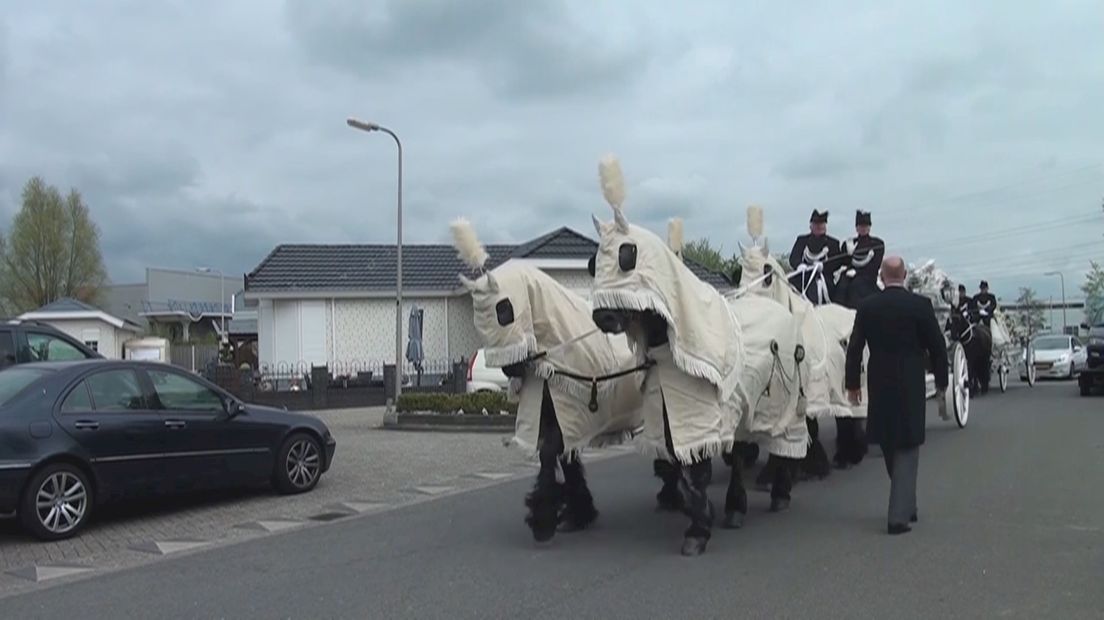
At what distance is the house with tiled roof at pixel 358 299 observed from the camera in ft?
89.3

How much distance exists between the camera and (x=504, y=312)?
24.1 feet

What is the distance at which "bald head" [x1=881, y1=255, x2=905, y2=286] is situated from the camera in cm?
830

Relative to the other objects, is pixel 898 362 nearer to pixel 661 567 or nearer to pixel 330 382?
pixel 661 567

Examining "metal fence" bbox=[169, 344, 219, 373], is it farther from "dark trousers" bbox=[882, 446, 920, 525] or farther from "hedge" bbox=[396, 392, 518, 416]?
"dark trousers" bbox=[882, 446, 920, 525]

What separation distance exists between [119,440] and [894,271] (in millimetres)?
7352

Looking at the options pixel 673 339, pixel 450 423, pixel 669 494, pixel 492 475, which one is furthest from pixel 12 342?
pixel 673 339

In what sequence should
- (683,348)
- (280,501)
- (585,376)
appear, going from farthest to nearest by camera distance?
(280,501) → (585,376) → (683,348)

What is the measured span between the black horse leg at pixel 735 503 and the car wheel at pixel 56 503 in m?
5.90

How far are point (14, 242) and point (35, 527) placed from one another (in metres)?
48.9

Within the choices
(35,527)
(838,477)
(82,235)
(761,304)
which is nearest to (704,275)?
(838,477)

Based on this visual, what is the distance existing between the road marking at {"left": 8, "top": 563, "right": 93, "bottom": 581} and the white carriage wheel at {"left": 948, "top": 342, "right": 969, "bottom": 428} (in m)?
12.0

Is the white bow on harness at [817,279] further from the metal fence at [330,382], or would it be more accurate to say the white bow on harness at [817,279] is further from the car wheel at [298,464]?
the metal fence at [330,382]

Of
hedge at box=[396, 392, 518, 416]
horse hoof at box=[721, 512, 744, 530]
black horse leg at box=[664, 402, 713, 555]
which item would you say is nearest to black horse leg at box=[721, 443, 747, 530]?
horse hoof at box=[721, 512, 744, 530]

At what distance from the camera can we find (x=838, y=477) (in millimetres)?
11039
